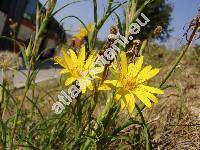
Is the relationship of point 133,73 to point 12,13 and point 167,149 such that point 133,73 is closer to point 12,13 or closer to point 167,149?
point 167,149

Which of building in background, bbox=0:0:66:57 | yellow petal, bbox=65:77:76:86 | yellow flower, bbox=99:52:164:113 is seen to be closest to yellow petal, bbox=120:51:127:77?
yellow flower, bbox=99:52:164:113

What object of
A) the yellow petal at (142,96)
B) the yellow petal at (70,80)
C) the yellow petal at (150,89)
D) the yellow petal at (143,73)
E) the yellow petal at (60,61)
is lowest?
the yellow petal at (142,96)

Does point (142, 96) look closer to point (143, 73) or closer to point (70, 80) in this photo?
point (143, 73)

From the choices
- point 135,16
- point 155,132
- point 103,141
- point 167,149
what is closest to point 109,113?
point 103,141

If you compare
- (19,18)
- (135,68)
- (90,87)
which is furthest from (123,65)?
(19,18)

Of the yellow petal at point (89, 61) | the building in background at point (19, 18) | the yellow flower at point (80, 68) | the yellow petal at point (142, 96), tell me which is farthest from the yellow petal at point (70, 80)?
the building in background at point (19, 18)

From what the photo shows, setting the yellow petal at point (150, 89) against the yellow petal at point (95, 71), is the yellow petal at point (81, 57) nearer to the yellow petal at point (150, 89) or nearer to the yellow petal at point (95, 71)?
the yellow petal at point (95, 71)
